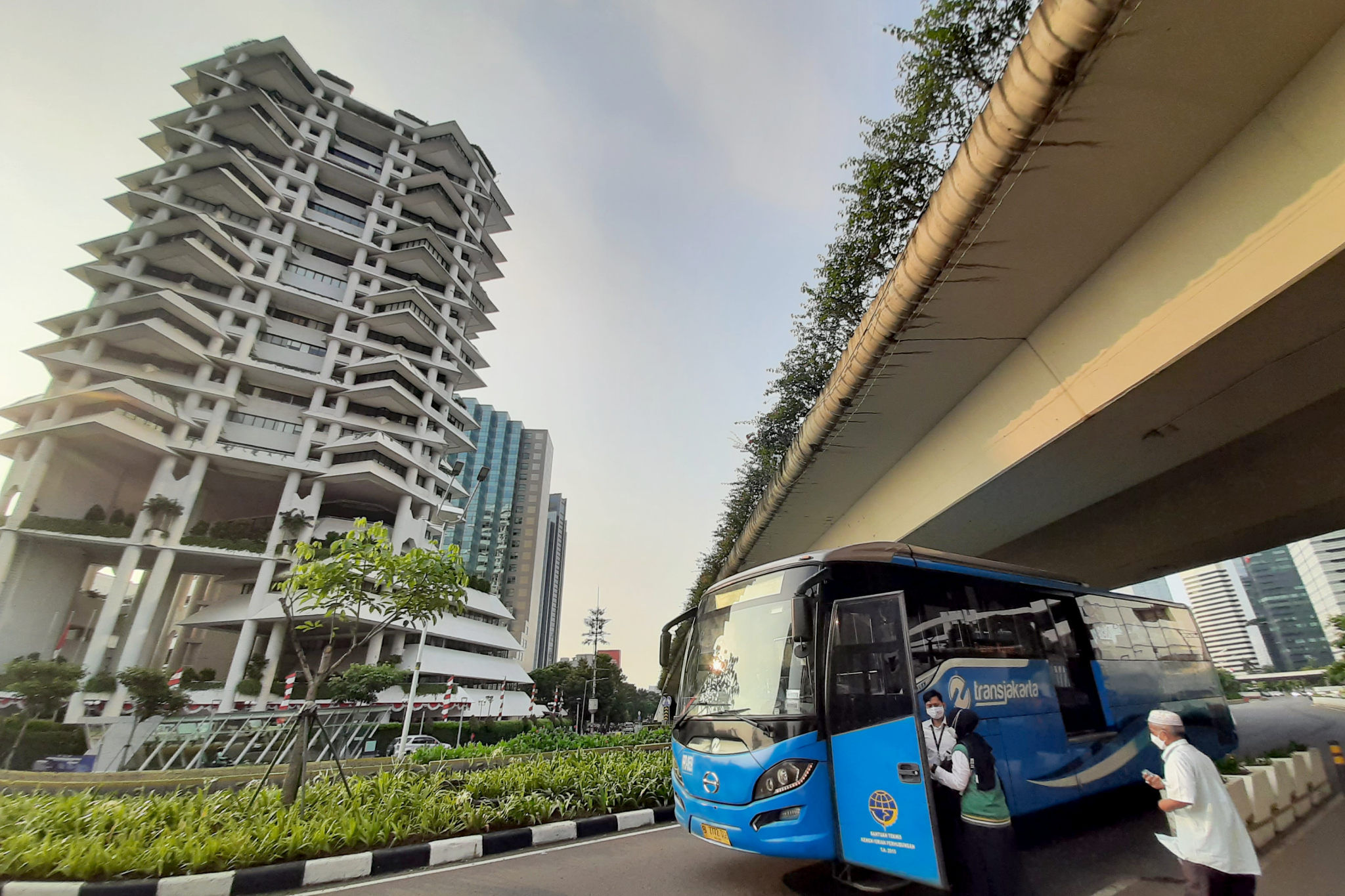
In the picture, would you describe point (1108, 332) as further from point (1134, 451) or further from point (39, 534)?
point (39, 534)

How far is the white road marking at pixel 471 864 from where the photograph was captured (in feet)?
16.2

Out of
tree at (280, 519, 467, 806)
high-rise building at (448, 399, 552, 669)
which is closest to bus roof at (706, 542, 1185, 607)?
tree at (280, 519, 467, 806)

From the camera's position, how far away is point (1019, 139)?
13.7 feet

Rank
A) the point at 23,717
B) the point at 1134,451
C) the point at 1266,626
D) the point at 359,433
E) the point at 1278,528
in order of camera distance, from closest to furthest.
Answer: the point at 1134,451
the point at 1278,528
the point at 23,717
the point at 359,433
the point at 1266,626

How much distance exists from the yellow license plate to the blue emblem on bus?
120cm

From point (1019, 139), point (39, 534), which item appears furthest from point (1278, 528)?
point (39, 534)

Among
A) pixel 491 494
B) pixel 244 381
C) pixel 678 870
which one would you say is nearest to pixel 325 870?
pixel 678 870

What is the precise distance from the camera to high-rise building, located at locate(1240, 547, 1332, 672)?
5722 cm

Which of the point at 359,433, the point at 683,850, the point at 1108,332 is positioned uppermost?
the point at 359,433

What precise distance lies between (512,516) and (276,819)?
346 feet

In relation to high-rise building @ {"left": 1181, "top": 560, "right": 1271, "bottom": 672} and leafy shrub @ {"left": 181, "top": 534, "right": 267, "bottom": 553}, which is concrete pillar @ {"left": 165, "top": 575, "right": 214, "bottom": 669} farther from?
high-rise building @ {"left": 1181, "top": 560, "right": 1271, "bottom": 672}

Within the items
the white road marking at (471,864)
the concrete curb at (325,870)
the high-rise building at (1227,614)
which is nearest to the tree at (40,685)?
the concrete curb at (325,870)

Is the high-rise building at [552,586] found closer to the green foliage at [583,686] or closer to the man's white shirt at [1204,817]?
the green foliage at [583,686]

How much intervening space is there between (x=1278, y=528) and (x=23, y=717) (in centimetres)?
4027
